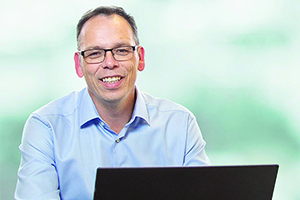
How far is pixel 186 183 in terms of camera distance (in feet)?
3.46

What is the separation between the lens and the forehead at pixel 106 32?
72.2 inches

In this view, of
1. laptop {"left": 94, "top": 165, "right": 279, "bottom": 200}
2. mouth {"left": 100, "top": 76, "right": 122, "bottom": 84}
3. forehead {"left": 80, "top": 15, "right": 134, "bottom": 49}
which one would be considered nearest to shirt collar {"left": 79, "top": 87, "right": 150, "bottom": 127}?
mouth {"left": 100, "top": 76, "right": 122, "bottom": 84}

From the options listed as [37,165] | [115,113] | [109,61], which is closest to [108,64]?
[109,61]

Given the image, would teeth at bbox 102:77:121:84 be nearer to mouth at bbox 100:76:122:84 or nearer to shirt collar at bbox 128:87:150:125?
mouth at bbox 100:76:122:84

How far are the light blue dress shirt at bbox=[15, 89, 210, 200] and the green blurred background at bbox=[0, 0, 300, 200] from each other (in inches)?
37.5

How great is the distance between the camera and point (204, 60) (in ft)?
9.84

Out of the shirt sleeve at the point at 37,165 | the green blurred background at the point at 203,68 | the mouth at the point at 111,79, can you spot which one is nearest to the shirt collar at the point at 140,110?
the mouth at the point at 111,79

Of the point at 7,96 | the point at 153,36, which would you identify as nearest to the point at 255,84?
the point at 153,36

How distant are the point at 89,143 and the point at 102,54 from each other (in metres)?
0.40

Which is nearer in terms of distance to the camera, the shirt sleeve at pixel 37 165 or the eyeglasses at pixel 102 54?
the shirt sleeve at pixel 37 165

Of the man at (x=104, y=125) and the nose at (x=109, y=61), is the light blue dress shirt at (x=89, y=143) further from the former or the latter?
the nose at (x=109, y=61)

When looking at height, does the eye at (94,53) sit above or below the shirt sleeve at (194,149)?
above

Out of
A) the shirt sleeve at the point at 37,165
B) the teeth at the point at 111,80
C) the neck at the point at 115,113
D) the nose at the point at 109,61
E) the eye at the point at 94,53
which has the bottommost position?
the shirt sleeve at the point at 37,165

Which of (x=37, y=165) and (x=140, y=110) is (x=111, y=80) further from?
(x=37, y=165)
